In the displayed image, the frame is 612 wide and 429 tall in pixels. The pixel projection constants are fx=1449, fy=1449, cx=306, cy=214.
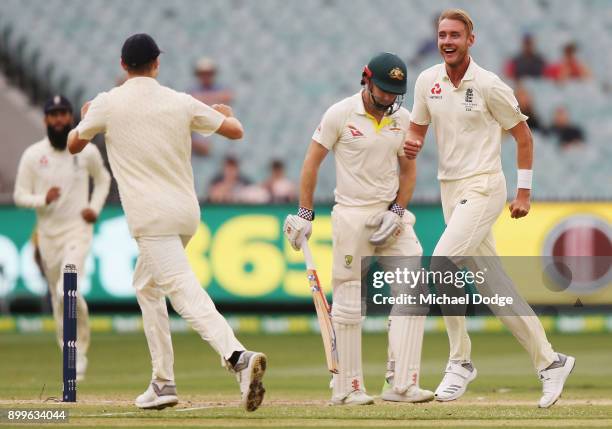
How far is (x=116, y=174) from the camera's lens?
7992 mm

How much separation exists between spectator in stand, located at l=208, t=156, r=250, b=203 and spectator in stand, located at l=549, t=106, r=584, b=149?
4.24 meters

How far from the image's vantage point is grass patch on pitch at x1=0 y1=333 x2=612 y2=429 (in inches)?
296

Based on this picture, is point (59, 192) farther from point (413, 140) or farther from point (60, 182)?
point (413, 140)

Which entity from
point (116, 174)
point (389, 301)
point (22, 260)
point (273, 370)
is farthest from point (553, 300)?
point (116, 174)

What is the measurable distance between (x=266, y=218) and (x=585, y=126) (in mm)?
5240

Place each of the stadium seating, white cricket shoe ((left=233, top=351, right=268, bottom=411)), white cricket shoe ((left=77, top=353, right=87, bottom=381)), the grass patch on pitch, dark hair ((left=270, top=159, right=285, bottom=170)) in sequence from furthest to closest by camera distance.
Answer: the stadium seating → dark hair ((left=270, top=159, right=285, bottom=170)) → white cricket shoe ((left=77, top=353, right=87, bottom=381)) → the grass patch on pitch → white cricket shoe ((left=233, top=351, right=268, bottom=411))

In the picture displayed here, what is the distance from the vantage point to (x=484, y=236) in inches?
324

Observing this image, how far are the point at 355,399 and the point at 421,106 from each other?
175 centimetres

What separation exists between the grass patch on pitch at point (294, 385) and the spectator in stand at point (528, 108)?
394 cm

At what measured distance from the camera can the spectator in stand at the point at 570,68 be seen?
19328 millimetres

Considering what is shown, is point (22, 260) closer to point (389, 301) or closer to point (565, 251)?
point (565, 251)

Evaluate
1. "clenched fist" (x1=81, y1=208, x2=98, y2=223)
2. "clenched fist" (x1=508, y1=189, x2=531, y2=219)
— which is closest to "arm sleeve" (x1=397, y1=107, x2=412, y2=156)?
"clenched fist" (x1=508, y1=189, x2=531, y2=219)

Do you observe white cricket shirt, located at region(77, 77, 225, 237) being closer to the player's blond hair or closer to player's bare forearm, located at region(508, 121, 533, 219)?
the player's blond hair

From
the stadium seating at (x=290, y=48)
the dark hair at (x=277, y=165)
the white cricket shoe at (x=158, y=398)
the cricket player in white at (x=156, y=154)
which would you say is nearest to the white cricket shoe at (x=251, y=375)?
the cricket player in white at (x=156, y=154)
